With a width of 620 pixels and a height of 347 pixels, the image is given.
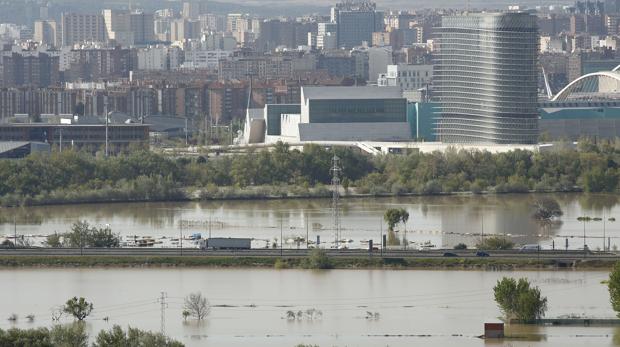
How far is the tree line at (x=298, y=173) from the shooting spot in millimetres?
30203

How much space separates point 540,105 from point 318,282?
20.6 meters

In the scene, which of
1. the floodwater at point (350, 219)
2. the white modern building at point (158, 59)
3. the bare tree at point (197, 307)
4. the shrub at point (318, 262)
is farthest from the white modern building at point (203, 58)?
the bare tree at point (197, 307)

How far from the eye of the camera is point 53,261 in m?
22.0

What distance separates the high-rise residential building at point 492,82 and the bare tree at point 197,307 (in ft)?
57.6

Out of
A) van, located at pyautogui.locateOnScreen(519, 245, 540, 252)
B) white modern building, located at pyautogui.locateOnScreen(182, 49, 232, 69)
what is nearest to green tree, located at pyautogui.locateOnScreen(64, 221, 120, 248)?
van, located at pyautogui.locateOnScreen(519, 245, 540, 252)

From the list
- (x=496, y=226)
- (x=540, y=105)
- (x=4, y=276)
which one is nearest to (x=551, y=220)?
(x=496, y=226)

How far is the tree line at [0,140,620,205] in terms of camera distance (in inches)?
1189

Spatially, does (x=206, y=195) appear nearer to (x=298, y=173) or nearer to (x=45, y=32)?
(x=298, y=173)

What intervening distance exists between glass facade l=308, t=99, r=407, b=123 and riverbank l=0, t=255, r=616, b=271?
54.4 feet

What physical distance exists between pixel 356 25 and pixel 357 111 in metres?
38.8

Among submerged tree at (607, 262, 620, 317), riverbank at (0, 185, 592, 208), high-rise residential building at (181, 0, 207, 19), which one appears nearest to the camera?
submerged tree at (607, 262, 620, 317)

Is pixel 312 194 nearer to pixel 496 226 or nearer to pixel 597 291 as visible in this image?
pixel 496 226

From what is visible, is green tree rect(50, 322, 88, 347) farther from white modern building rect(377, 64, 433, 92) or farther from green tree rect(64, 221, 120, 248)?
white modern building rect(377, 64, 433, 92)

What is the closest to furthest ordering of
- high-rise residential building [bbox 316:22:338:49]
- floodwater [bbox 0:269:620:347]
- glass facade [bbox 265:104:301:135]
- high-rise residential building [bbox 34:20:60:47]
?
floodwater [bbox 0:269:620:347]
glass facade [bbox 265:104:301:135]
high-rise residential building [bbox 316:22:338:49]
high-rise residential building [bbox 34:20:60:47]
